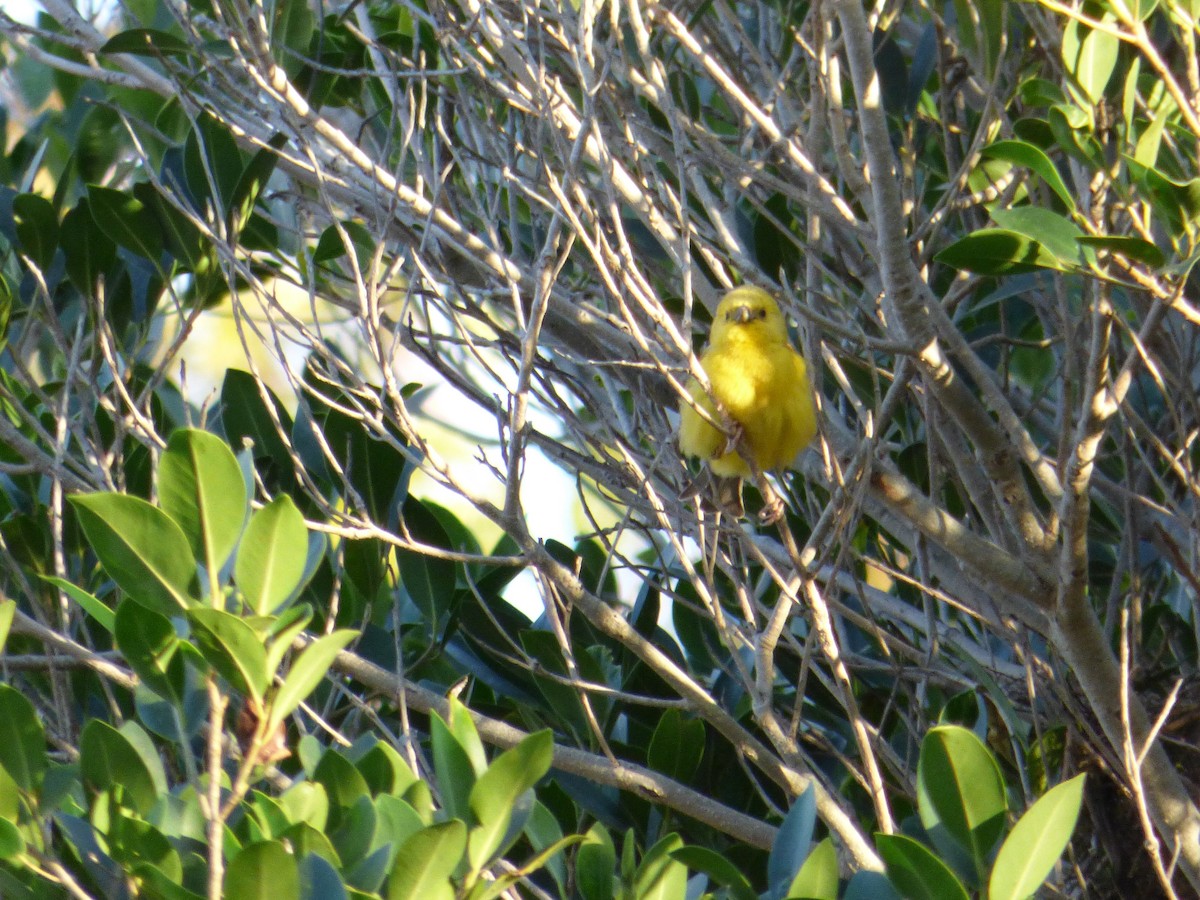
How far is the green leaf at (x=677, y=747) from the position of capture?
332 centimetres

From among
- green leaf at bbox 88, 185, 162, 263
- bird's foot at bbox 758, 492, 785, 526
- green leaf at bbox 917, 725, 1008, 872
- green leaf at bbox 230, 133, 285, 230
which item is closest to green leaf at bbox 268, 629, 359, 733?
green leaf at bbox 917, 725, 1008, 872

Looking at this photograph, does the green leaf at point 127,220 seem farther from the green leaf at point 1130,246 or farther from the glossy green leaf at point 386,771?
the green leaf at point 1130,246

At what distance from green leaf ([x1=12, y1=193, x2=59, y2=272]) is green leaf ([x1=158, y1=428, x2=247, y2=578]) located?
221 centimetres

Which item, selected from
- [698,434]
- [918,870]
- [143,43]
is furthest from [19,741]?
[698,434]

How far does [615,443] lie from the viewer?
304 centimetres

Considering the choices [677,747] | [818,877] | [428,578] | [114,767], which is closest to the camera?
[818,877]

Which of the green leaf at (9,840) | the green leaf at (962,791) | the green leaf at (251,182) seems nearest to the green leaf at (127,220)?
the green leaf at (251,182)

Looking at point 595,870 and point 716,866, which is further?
point 595,870

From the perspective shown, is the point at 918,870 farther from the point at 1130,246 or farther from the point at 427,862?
the point at 1130,246

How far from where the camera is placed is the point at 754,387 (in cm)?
421

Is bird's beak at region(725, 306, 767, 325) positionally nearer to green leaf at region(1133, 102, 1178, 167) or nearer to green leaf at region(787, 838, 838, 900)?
green leaf at region(1133, 102, 1178, 167)

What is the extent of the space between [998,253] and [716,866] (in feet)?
4.21

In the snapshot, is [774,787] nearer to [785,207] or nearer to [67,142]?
[785,207]

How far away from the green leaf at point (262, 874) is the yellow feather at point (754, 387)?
2.51 metres
